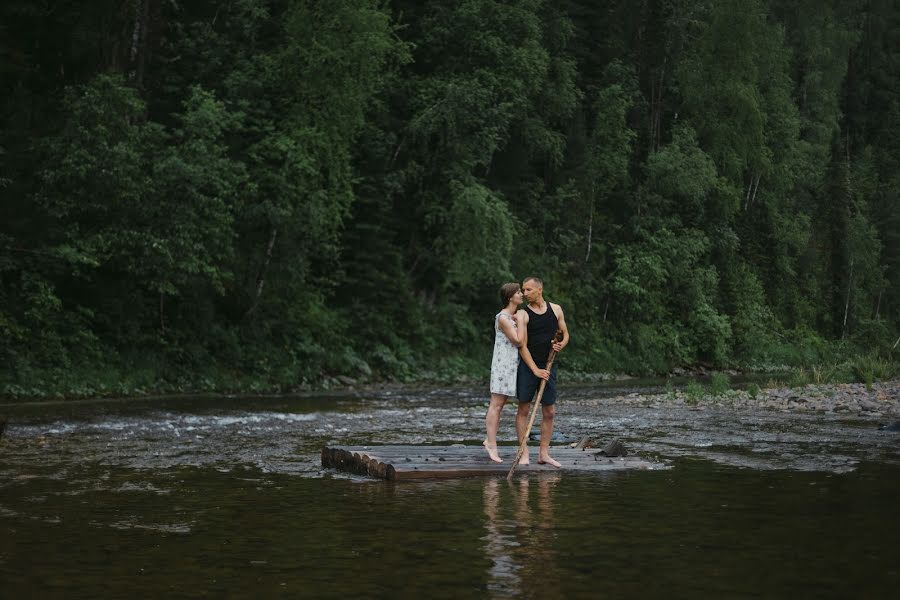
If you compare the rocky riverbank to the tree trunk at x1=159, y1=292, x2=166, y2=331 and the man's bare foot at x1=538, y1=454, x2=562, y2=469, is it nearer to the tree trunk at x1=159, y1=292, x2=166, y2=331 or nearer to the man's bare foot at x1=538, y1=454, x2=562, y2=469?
the man's bare foot at x1=538, y1=454, x2=562, y2=469

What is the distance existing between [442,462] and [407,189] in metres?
32.1

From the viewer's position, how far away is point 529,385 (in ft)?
46.2

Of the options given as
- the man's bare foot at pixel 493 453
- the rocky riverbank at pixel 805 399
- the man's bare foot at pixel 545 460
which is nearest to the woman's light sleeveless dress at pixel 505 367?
the man's bare foot at pixel 493 453

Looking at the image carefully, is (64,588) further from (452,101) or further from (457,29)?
(457,29)

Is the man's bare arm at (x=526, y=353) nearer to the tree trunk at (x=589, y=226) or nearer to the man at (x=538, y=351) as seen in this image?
the man at (x=538, y=351)

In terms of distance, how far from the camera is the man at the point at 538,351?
45.4 feet

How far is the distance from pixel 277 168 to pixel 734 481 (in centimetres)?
2501

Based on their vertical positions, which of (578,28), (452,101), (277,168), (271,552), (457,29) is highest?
(578,28)

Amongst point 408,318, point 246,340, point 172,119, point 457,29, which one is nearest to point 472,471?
point 246,340

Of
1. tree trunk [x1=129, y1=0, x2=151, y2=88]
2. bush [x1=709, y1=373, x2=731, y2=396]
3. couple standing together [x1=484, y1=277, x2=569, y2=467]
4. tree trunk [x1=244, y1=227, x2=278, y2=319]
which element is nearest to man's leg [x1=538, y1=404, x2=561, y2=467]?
couple standing together [x1=484, y1=277, x2=569, y2=467]

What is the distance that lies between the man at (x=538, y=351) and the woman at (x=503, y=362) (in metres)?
0.09

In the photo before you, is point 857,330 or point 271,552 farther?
point 857,330

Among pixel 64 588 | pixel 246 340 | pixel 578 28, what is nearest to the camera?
pixel 64 588

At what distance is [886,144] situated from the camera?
92.8m
